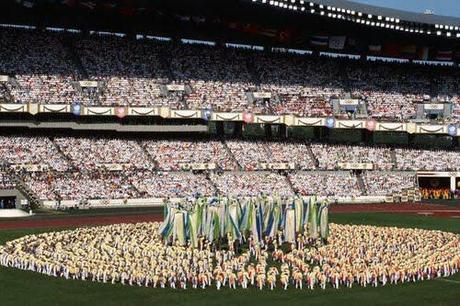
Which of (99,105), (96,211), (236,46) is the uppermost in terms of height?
(236,46)

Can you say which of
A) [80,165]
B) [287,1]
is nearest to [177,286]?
[80,165]

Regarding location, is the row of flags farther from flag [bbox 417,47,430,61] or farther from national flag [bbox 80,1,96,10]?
national flag [bbox 80,1,96,10]

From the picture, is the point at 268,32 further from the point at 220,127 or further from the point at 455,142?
the point at 455,142

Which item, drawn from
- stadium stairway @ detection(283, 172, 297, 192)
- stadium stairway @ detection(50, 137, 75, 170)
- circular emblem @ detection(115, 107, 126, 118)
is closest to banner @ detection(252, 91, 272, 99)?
stadium stairway @ detection(283, 172, 297, 192)

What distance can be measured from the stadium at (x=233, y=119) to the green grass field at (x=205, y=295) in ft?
30.7

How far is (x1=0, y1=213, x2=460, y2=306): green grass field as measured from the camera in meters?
26.0

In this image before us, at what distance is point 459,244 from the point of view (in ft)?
127

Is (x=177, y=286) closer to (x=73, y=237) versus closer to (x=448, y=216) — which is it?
(x=73, y=237)

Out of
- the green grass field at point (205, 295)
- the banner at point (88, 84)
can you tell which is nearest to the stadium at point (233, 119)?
the banner at point (88, 84)

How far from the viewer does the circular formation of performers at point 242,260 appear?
28969 mm

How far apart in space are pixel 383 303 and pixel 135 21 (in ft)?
194

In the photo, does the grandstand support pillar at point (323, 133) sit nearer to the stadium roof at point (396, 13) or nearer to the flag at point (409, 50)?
the stadium roof at point (396, 13)

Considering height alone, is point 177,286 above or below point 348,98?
below

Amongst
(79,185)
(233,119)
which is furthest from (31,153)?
(233,119)
